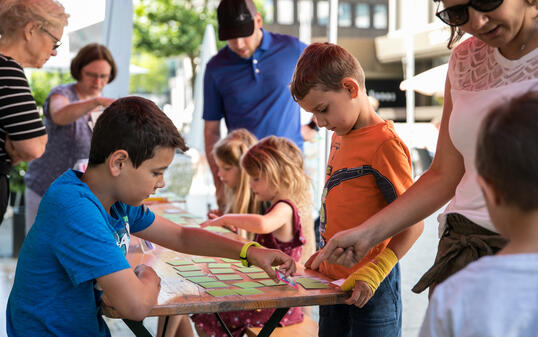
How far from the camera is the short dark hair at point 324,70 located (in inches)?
84.3

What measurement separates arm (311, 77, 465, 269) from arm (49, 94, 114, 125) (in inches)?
94.0

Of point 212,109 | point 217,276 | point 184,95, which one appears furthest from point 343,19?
point 217,276

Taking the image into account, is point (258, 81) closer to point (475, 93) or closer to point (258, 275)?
point (258, 275)

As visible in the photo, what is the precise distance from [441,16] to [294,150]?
1824mm

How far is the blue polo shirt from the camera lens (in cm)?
387

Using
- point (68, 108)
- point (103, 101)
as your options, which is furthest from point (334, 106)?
point (68, 108)

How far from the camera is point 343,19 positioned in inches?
1174

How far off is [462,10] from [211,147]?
288 centimetres

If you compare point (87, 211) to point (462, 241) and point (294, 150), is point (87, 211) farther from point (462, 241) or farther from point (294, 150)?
point (294, 150)

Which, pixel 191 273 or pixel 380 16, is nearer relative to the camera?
pixel 191 273

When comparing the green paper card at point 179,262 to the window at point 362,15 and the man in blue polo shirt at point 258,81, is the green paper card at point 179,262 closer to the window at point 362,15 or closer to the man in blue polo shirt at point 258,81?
the man in blue polo shirt at point 258,81

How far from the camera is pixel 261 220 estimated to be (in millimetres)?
2980

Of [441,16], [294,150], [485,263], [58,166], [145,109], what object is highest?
[441,16]

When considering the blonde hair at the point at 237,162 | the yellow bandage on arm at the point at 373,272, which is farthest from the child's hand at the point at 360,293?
the blonde hair at the point at 237,162
